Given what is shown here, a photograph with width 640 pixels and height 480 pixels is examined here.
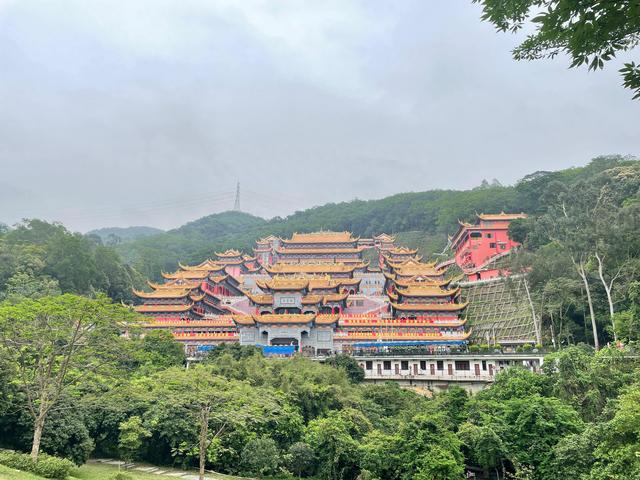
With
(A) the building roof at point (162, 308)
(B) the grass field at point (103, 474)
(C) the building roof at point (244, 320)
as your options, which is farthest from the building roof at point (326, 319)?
(B) the grass field at point (103, 474)

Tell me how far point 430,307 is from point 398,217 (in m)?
65.0

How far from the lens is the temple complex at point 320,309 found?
44.8 metres

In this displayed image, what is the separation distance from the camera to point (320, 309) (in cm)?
5128

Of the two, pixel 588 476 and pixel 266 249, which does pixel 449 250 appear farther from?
pixel 588 476

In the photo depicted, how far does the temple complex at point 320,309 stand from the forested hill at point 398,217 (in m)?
20.5

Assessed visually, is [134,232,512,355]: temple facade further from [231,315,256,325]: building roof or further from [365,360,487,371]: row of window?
[365,360,487,371]: row of window

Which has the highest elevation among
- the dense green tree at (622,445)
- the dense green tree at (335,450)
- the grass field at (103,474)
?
the dense green tree at (622,445)

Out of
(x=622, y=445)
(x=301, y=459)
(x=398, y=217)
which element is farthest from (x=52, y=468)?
(x=398, y=217)

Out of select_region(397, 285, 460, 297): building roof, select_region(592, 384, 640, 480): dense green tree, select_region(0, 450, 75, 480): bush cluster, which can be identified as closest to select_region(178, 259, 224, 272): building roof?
select_region(397, 285, 460, 297): building roof

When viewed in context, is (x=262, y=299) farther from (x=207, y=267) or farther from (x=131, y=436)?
(x=131, y=436)

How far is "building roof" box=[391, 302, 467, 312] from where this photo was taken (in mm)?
47572

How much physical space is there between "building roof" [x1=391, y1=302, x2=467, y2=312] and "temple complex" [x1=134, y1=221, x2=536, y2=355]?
9cm

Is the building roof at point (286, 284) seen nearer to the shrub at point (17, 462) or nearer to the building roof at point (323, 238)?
the building roof at point (323, 238)

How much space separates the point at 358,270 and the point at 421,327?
73.4 ft
